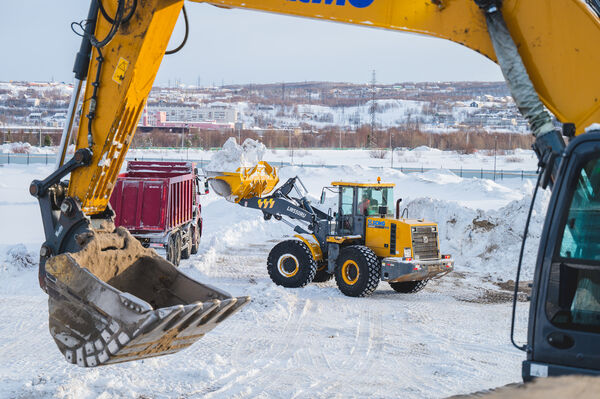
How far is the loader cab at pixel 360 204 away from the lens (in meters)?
14.8

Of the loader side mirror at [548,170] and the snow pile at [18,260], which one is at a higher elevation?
the loader side mirror at [548,170]

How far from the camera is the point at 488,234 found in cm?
1983

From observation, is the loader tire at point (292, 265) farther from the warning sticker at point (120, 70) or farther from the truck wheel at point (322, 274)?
the warning sticker at point (120, 70)

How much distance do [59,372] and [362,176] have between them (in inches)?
1309

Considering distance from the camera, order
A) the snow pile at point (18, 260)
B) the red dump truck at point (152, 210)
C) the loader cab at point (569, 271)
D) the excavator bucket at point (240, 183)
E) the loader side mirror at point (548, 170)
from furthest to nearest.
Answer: the excavator bucket at point (240, 183)
the red dump truck at point (152, 210)
the snow pile at point (18, 260)
the loader side mirror at point (548, 170)
the loader cab at point (569, 271)

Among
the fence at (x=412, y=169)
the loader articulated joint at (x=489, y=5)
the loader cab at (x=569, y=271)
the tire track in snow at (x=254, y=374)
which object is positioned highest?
the loader articulated joint at (x=489, y=5)

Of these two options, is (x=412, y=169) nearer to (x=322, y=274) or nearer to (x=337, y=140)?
(x=322, y=274)

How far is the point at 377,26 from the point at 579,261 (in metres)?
2.64

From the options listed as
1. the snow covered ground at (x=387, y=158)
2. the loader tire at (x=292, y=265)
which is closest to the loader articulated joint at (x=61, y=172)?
the loader tire at (x=292, y=265)

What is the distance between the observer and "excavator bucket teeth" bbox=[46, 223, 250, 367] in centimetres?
555

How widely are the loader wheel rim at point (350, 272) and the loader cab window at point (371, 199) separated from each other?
1186 mm

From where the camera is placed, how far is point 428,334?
11062 millimetres

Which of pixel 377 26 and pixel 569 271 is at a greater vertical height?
pixel 377 26

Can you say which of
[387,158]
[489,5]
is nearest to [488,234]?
[489,5]
